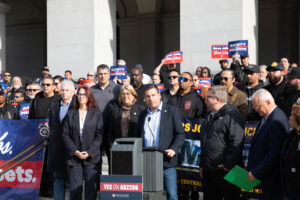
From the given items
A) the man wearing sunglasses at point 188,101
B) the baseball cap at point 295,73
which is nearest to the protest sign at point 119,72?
the man wearing sunglasses at point 188,101

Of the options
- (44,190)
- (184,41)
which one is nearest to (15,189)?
(44,190)

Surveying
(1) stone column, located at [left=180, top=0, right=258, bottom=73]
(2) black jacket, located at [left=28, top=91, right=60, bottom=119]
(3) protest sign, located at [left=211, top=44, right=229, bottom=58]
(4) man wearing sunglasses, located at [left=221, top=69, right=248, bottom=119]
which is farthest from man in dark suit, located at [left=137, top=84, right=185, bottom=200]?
(1) stone column, located at [left=180, top=0, right=258, bottom=73]

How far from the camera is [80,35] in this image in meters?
14.7

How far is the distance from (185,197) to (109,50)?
8.77 metres

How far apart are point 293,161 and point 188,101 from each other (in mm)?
2914

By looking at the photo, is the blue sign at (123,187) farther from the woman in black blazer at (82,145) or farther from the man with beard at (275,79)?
the man with beard at (275,79)

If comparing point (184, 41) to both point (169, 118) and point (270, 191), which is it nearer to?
point (169, 118)

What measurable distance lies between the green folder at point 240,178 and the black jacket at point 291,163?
0.48 metres

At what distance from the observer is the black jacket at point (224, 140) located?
5355 mm

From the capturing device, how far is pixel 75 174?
20.4 feet

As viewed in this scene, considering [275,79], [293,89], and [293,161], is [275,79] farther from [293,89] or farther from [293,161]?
[293,161]

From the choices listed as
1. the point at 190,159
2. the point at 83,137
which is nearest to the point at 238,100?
the point at 190,159

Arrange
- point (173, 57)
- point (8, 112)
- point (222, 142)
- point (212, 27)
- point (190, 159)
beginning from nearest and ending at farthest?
point (222, 142), point (190, 159), point (8, 112), point (173, 57), point (212, 27)

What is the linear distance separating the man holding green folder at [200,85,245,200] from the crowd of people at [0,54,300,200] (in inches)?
0.5
